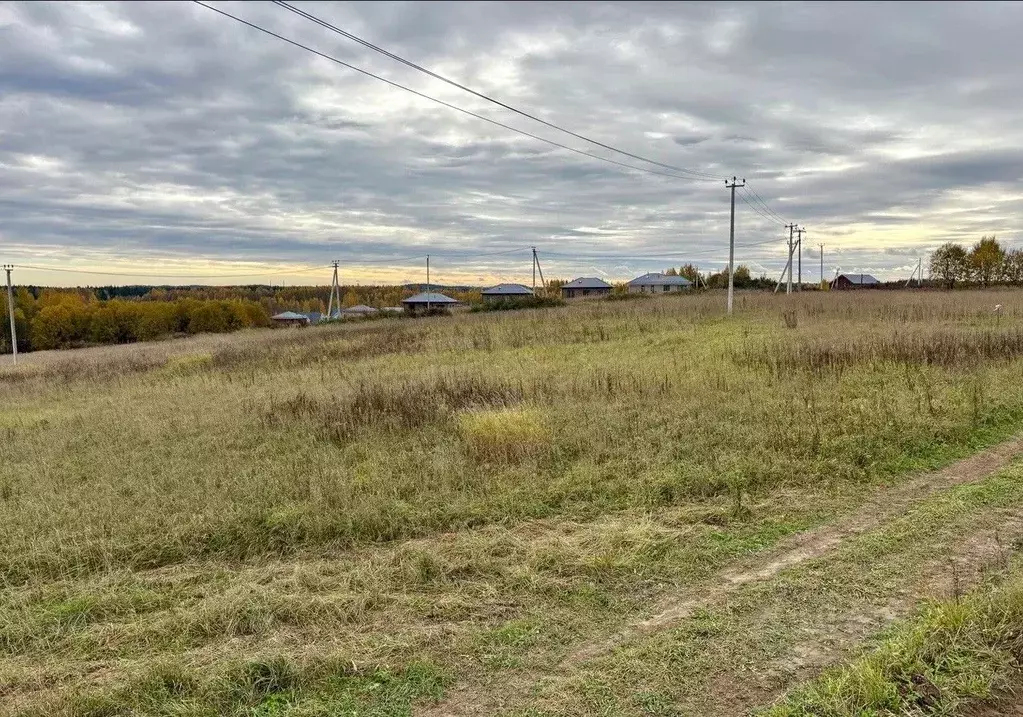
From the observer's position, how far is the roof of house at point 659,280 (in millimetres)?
102125

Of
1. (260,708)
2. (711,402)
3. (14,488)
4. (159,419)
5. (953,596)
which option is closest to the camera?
(260,708)

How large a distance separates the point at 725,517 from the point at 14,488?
8340mm

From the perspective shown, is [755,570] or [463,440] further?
[463,440]

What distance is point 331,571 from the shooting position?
15.9 feet

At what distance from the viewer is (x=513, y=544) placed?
5.15 m

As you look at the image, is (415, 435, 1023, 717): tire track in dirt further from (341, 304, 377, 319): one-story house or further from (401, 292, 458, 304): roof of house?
(401, 292, 458, 304): roof of house

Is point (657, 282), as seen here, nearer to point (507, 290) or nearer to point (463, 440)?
point (507, 290)

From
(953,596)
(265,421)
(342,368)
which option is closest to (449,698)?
(953,596)

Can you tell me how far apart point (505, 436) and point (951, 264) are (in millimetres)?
84726

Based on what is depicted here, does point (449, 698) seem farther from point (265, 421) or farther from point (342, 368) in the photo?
point (342, 368)

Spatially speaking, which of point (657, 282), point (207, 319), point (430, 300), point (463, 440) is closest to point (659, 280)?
point (657, 282)

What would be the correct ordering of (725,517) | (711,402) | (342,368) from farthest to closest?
(342,368) < (711,402) < (725,517)

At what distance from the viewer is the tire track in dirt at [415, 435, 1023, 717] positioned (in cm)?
316

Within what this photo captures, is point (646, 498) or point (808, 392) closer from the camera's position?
point (646, 498)
